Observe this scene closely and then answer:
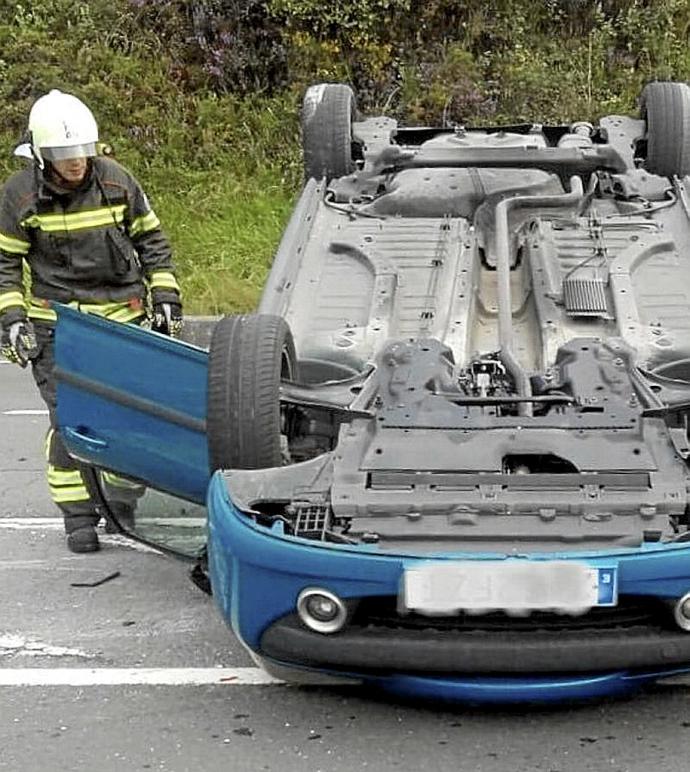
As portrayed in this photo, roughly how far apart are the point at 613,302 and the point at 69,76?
9.49m

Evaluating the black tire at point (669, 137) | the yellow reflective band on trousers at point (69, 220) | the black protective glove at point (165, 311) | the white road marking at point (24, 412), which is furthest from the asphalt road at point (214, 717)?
the white road marking at point (24, 412)

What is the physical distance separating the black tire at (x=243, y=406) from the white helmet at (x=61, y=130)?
1.34m

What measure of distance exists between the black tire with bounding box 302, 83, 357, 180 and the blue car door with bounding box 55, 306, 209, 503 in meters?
2.05

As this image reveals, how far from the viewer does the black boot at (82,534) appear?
545 cm

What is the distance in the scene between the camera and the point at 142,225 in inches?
216

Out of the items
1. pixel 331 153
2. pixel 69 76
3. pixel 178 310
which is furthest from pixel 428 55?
pixel 178 310

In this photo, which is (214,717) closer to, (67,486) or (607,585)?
(607,585)

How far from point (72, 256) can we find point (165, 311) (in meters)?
0.40

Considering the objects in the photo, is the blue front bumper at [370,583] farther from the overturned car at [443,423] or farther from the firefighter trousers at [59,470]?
the firefighter trousers at [59,470]

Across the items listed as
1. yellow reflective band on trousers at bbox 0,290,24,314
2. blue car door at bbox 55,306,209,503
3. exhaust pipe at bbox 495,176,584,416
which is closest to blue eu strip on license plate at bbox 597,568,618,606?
exhaust pipe at bbox 495,176,584,416

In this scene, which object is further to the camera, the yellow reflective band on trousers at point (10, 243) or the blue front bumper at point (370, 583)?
the yellow reflective band on trousers at point (10, 243)

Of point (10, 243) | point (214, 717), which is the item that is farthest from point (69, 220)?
point (214, 717)

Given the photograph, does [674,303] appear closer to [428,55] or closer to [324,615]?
[324,615]

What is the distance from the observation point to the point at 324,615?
140 inches
